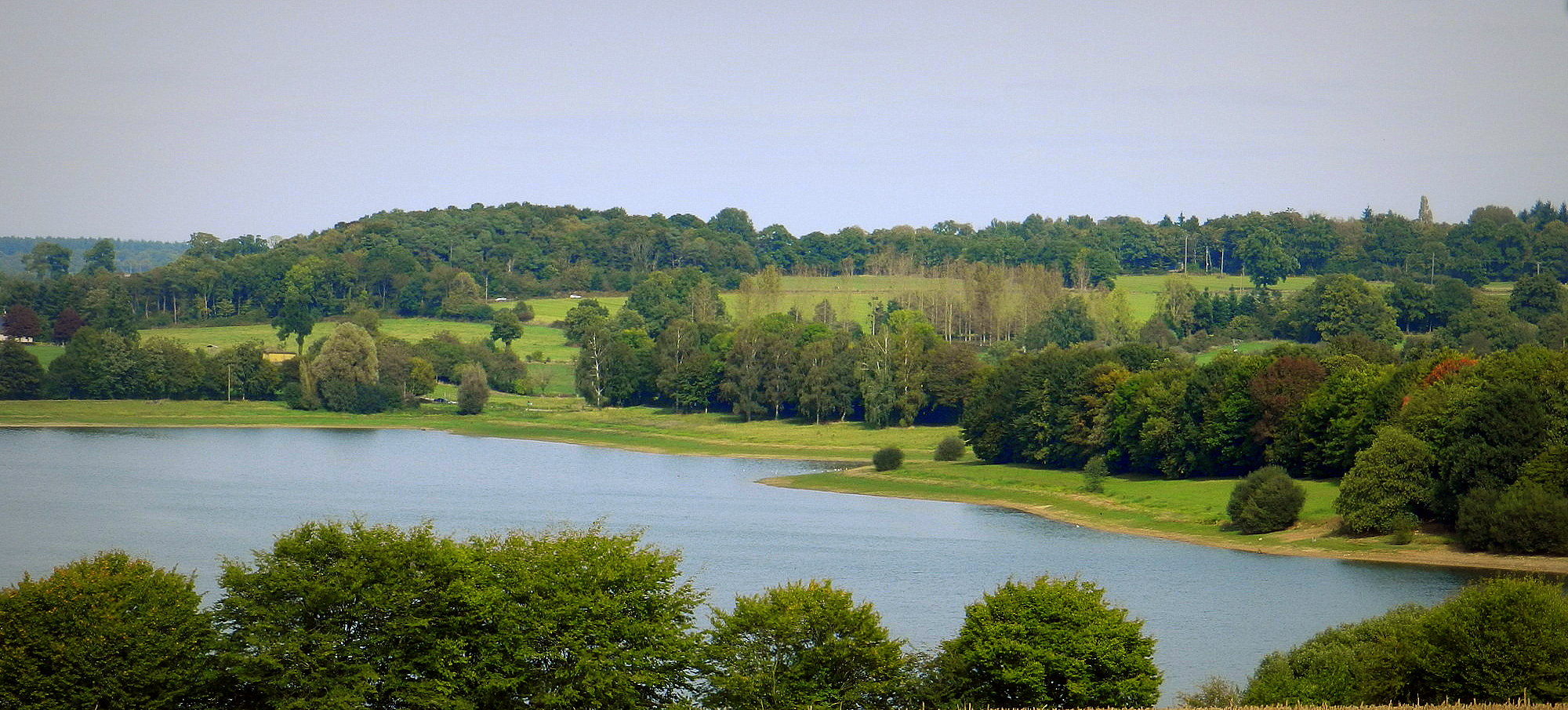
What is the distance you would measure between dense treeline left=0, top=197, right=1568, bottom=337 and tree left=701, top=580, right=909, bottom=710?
11448 centimetres

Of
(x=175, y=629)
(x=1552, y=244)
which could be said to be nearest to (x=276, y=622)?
(x=175, y=629)

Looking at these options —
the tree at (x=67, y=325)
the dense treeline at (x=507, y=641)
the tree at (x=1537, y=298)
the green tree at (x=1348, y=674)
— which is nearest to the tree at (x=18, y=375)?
the tree at (x=67, y=325)

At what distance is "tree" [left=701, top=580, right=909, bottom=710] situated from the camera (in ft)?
88.0

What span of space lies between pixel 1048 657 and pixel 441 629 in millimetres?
10666

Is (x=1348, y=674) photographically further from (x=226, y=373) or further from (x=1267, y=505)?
(x=226, y=373)

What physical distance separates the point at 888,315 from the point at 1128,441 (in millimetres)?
68690

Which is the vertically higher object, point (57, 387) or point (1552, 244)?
point (1552, 244)

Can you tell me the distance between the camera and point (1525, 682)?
1093 inches

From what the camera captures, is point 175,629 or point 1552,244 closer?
point 175,629

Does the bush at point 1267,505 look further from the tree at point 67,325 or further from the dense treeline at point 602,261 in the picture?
the tree at point 67,325

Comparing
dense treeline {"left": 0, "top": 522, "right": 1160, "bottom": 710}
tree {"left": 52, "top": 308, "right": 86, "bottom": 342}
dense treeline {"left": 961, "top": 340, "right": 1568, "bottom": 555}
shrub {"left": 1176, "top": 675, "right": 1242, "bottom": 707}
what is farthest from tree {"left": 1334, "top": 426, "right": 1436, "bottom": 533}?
tree {"left": 52, "top": 308, "right": 86, "bottom": 342}

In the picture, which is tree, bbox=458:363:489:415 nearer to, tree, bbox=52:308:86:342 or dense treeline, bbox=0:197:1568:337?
dense treeline, bbox=0:197:1568:337

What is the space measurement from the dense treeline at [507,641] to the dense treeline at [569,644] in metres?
0.04

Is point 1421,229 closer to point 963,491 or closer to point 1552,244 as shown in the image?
point 1552,244
